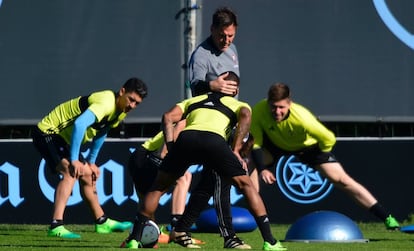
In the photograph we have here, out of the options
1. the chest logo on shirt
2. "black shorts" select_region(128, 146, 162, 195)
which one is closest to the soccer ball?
"black shorts" select_region(128, 146, 162, 195)

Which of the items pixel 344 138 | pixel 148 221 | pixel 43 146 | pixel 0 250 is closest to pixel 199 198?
pixel 148 221

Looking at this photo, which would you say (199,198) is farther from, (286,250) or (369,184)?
(369,184)

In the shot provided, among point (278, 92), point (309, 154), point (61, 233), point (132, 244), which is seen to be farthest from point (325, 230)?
point (61, 233)

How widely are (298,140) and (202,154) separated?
3294mm

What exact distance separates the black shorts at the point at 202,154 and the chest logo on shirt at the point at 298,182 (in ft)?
17.1

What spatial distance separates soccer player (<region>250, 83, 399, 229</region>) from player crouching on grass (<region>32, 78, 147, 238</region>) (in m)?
1.27

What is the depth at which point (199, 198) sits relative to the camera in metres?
9.99

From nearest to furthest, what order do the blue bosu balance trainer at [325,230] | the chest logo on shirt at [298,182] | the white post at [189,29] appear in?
the blue bosu balance trainer at [325,230], the chest logo on shirt at [298,182], the white post at [189,29]

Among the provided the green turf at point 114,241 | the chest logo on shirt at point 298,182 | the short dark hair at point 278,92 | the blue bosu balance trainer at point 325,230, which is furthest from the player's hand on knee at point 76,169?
the chest logo on shirt at point 298,182

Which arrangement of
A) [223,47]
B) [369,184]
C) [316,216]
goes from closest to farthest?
[223,47], [316,216], [369,184]

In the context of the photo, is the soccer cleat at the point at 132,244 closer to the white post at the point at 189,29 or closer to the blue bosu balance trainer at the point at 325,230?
the blue bosu balance trainer at the point at 325,230

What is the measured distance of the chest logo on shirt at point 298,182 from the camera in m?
14.6

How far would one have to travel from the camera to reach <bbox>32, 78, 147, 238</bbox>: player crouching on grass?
11391mm

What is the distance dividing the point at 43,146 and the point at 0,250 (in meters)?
2.79
